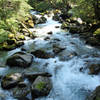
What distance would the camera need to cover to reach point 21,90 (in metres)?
6.46

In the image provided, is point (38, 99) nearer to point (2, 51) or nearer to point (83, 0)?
point (2, 51)

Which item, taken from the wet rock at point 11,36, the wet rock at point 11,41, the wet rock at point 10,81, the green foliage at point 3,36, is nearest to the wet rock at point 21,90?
the wet rock at point 10,81

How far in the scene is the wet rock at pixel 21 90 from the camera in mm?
6204

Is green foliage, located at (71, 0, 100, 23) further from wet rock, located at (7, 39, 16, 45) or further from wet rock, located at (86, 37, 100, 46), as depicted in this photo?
wet rock, located at (7, 39, 16, 45)

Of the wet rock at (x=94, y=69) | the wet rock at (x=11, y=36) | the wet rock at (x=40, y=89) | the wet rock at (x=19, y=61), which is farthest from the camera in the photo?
the wet rock at (x=11, y=36)

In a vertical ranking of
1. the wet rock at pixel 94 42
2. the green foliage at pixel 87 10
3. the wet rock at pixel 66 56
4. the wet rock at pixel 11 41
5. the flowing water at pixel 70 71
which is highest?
the green foliage at pixel 87 10

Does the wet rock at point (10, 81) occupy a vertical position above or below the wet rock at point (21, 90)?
above

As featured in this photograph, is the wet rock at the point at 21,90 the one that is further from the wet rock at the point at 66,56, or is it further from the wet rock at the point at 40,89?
the wet rock at the point at 66,56

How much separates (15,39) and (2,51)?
2.39 meters

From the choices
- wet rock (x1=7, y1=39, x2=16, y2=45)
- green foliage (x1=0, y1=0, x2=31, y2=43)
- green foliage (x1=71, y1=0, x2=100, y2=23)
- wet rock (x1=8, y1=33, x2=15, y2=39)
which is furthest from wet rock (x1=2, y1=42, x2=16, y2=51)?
green foliage (x1=71, y1=0, x2=100, y2=23)

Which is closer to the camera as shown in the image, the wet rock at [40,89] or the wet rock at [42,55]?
the wet rock at [40,89]

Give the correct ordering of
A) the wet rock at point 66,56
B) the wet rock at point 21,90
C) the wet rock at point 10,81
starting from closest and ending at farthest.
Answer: the wet rock at point 21,90 < the wet rock at point 10,81 < the wet rock at point 66,56

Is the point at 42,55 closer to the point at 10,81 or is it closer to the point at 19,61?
the point at 19,61

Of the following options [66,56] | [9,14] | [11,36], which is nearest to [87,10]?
[66,56]
